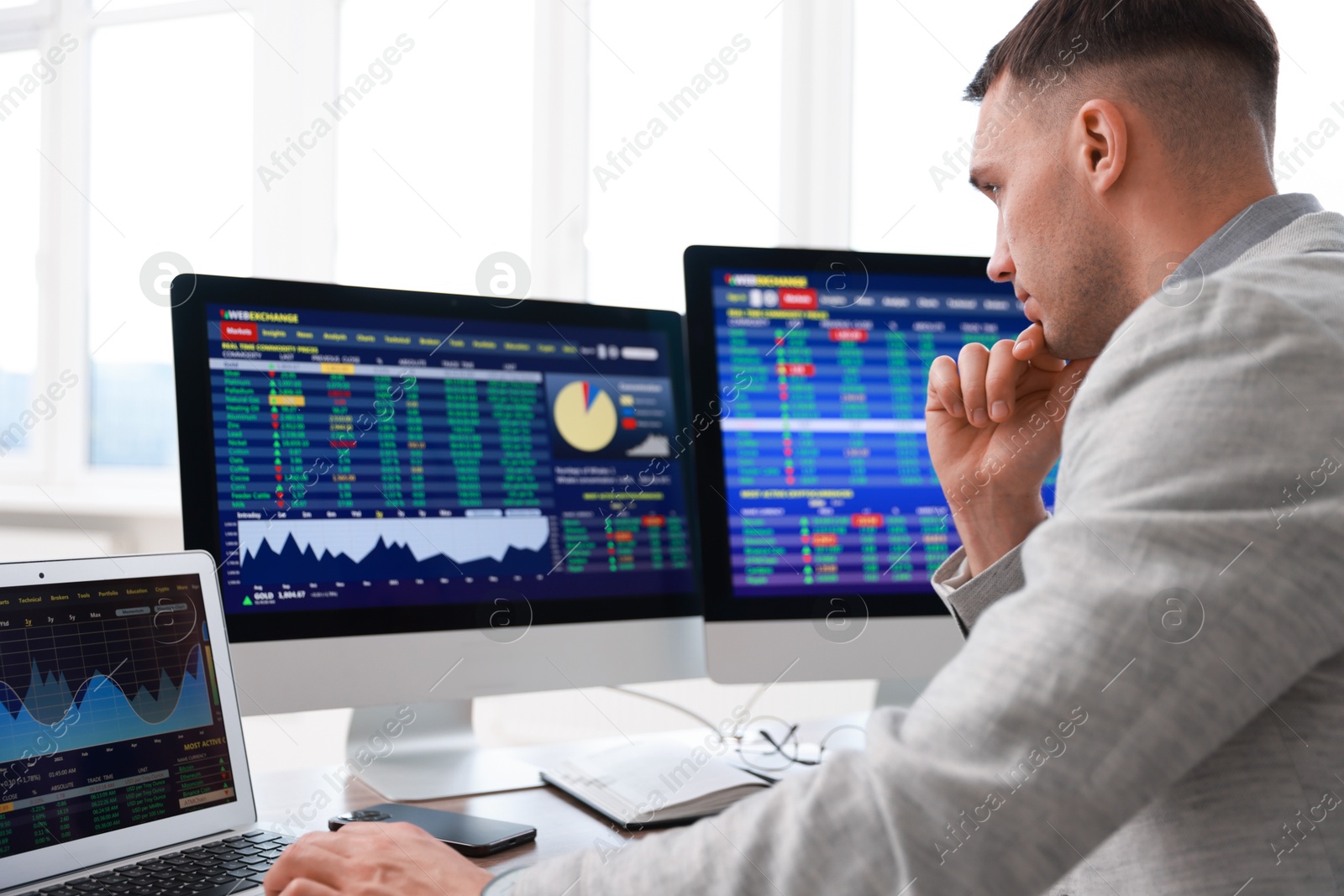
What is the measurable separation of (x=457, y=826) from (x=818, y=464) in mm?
635

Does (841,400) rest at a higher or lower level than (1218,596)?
higher

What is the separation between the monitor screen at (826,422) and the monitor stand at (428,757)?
1.23ft

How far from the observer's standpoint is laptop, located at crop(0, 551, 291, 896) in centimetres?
79

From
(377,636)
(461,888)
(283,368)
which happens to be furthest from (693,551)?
(461,888)

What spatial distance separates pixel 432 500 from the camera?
1162 millimetres

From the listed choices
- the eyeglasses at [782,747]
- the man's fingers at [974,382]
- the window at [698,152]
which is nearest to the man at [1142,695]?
the man's fingers at [974,382]

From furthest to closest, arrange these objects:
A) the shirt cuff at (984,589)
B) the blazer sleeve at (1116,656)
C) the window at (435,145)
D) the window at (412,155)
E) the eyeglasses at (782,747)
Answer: the window at (435,145), the window at (412,155), the eyeglasses at (782,747), the shirt cuff at (984,589), the blazer sleeve at (1116,656)

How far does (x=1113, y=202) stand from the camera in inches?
35.1

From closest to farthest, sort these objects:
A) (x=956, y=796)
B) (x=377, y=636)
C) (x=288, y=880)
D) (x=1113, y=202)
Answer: (x=956, y=796), (x=288, y=880), (x=1113, y=202), (x=377, y=636)

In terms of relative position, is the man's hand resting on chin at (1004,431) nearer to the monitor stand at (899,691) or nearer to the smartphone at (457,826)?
the monitor stand at (899,691)

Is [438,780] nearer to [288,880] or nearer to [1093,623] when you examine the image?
[288,880]

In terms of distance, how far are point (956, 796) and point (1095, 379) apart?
27 cm

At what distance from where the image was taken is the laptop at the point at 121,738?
2.58ft

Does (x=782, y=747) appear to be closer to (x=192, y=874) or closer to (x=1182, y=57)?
(x=192, y=874)
